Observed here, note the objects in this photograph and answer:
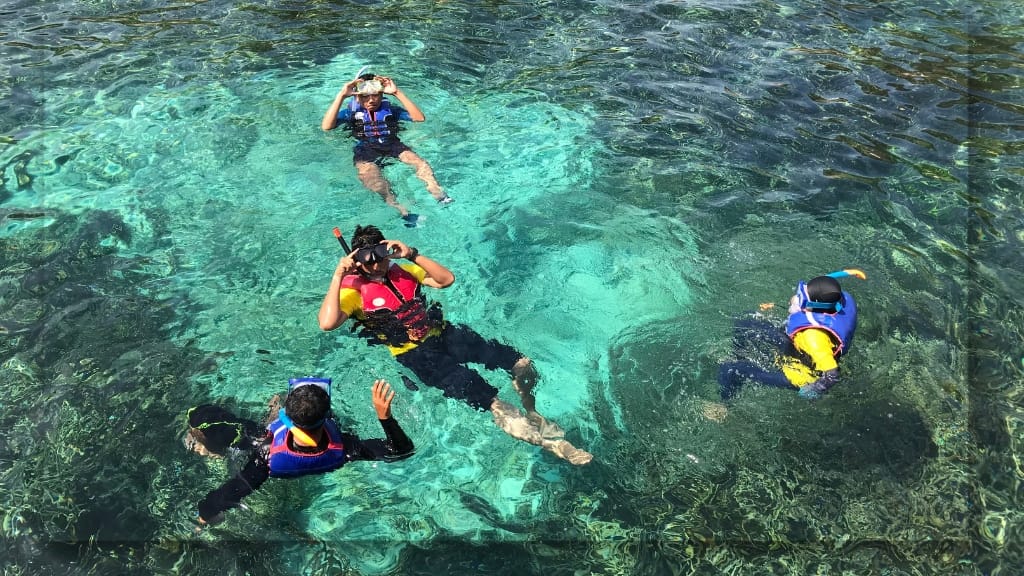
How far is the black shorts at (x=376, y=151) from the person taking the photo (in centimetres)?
747

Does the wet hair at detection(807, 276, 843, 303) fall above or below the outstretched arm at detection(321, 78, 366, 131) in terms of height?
below

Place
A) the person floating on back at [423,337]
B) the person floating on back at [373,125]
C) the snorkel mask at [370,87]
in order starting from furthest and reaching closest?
1. the snorkel mask at [370,87]
2. the person floating on back at [373,125]
3. the person floating on back at [423,337]

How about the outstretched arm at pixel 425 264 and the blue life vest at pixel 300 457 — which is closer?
the blue life vest at pixel 300 457

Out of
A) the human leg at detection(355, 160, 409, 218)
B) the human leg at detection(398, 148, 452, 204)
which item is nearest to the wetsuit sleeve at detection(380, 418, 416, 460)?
the human leg at detection(355, 160, 409, 218)

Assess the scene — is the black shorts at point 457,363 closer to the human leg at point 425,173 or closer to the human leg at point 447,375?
the human leg at point 447,375

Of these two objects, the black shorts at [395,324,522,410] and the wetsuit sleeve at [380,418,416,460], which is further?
the black shorts at [395,324,522,410]

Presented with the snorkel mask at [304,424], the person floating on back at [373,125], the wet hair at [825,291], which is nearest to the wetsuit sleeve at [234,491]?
the snorkel mask at [304,424]

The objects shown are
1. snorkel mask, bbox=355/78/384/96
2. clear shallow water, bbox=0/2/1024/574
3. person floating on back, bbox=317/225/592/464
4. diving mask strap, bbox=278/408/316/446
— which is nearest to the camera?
diving mask strap, bbox=278/408/316/446

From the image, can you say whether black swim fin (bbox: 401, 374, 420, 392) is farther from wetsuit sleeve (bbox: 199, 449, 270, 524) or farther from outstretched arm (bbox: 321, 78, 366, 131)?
outstretched arm (bbox: 321, 78, 366, 131)

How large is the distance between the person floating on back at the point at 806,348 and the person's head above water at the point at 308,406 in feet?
10.1

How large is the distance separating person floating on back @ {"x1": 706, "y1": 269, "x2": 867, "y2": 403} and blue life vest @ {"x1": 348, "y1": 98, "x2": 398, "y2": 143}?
16.2ft

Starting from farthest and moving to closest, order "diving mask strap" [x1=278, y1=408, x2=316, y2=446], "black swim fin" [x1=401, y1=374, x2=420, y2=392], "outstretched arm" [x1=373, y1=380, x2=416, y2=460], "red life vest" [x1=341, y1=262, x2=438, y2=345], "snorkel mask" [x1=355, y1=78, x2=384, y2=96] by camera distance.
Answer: "snorkel mask" [x1=355, y1=78, x2=384, y2=96]
"black swim fin" [x1=401, y1=374, x2=420, y2=392]
"red life vest" [x1=341, y1=262, x2=438, y2=345]
"diving mask strap" [x1=278, y1=408, x2=316, y2=446]
"outstretched arm" [x1=373, y1=380, x2=416, y2=460]

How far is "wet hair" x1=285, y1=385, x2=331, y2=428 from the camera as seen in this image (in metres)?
3.80

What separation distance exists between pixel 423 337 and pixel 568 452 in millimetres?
1417
